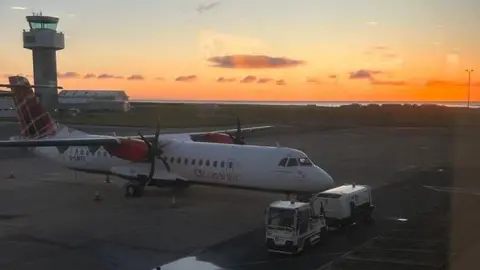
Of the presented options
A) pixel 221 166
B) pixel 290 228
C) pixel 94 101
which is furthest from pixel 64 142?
pixel 94 101

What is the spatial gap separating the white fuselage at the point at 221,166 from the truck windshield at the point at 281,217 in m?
6.01

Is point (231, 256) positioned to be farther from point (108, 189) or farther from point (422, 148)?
point (422, 148)

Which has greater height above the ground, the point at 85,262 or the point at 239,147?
the point at 239,147

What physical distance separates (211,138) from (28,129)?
10288 mm

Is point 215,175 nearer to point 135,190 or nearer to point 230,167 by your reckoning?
point 230,167

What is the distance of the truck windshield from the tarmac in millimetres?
932

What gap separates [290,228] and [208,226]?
493 cm

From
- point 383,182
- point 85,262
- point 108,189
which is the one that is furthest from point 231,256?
point 383,182

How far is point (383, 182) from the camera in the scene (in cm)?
3117

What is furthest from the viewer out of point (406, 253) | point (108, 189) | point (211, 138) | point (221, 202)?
point (211, 138)

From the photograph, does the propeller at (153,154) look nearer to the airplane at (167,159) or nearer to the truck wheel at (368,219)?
the airplane at (167,159)

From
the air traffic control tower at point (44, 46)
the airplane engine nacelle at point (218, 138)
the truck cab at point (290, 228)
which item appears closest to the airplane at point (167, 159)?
the airplane engine nacelle at point (218, 138)

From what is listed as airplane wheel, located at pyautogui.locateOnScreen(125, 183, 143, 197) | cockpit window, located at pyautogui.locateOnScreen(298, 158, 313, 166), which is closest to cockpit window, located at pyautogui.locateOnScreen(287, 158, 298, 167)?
cockpit window, located at pyautogui.locateOnScreen(298, 158, 313, 166)

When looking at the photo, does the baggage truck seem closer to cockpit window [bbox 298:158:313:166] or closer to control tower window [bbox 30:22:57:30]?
cockpit window [bbox 298:158:313:166]
